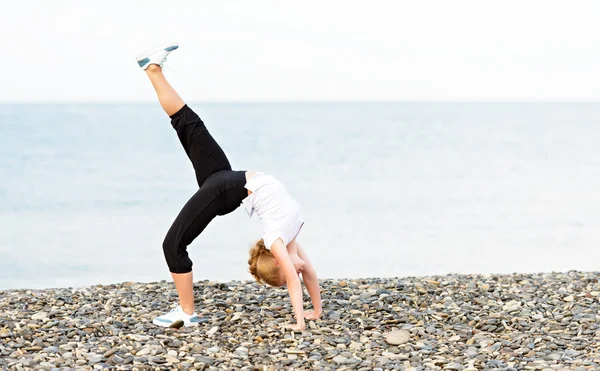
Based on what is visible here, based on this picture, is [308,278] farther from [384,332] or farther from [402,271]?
[402,271]

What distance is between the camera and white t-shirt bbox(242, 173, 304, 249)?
5832 mm

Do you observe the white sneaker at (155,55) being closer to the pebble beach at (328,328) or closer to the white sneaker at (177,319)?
the white sneaker at (177,319)

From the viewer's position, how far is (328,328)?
19.7ft

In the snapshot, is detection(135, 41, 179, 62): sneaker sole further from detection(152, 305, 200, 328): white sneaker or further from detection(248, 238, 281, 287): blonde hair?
detection(152, 305, 200, 328): white sneaker

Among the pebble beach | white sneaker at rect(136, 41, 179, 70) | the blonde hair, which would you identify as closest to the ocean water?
the blonde hair

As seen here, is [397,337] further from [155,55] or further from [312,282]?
[155,55]

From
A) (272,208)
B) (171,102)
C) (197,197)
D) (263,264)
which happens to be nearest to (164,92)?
(171,102)

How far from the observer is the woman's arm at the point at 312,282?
614cm

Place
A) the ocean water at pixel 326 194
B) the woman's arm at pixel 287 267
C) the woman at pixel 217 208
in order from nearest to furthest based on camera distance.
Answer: the woman's arm at pixel 287 267 < the woman at pixel 217 208 < the ocean water at pixel 326 194

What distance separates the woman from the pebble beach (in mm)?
376

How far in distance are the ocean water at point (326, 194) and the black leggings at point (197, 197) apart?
0.56 meters

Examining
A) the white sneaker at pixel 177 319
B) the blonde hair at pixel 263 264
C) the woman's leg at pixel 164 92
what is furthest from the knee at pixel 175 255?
the woman's leg at pixel 164 92

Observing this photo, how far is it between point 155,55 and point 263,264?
70.9 inches

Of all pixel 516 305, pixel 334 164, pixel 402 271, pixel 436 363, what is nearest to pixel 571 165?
pixel 334 164
